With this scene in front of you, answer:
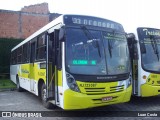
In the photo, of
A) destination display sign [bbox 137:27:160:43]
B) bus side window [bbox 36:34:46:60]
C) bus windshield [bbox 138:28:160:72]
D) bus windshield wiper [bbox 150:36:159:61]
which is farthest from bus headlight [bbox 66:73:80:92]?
bus windshield wiper [bbox 150:36:159:61]

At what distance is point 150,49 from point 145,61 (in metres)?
0.54

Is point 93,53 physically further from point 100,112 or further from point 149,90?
point 149,90

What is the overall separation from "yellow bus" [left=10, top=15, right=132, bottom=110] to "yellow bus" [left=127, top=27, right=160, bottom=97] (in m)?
1.33

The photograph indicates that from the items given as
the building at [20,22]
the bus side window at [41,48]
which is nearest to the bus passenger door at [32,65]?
the bus side window at [41,48]

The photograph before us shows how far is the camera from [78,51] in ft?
23.9

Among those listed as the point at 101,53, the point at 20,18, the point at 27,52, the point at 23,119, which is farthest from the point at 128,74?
the point at 20,18

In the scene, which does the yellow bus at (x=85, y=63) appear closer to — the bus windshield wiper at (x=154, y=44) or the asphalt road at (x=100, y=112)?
the asphalt road at (x=100, y=112)

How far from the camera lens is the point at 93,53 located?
742 cm

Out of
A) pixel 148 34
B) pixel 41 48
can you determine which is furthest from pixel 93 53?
pixel 148 34

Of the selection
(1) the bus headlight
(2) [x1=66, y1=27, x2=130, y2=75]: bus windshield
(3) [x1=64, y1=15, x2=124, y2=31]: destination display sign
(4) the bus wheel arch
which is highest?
(3) [x1=64, y1=15, x2=124, y2=31]: destination display sign

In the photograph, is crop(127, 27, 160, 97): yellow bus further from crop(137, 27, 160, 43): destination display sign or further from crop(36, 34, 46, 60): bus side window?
crop(36, 34, 46, 60): bus side window

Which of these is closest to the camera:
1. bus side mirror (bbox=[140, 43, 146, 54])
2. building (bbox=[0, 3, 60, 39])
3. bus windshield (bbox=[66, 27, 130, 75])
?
bus windshield (bbox=[66, 27, 130, 75])

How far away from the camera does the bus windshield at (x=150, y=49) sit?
9359mm

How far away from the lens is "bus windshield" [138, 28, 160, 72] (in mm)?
9359
